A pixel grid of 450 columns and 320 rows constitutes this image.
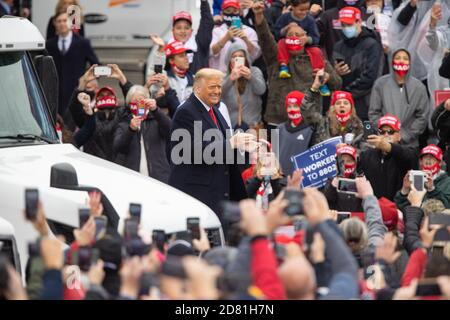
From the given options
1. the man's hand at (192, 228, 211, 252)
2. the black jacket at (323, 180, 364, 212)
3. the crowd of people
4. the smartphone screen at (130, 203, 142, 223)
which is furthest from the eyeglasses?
the smartphone screen at (130, 203, 142, 223)

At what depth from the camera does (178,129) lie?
37.2 feet

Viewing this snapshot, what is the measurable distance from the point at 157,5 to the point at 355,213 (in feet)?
21.1

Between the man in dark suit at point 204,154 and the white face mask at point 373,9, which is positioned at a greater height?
the white face mask at point 373,9

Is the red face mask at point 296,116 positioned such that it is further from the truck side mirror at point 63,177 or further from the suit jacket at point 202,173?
the truck side mirror at point 63,177

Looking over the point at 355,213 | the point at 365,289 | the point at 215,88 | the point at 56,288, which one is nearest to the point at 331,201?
the point at 355,213

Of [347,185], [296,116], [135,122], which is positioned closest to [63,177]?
[347,185]

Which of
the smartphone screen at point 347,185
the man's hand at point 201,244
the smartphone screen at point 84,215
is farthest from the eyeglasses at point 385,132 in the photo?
the smartphone screen at point 84,215

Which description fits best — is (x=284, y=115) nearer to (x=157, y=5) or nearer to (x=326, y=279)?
(x=157, y=5)

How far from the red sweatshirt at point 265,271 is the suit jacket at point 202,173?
4279 millimetres

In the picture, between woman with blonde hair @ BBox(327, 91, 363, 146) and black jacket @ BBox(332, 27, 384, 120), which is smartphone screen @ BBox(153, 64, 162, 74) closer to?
woman with blonde hair @ BBox(327, 91, 363, 146)

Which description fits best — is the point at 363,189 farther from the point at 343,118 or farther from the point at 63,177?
the point at 343,118

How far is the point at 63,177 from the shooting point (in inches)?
373

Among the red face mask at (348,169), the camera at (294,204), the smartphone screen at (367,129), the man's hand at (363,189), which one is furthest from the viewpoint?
→ the smartphone screen at (367,129)

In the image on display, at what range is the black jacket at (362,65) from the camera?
47.8ft
